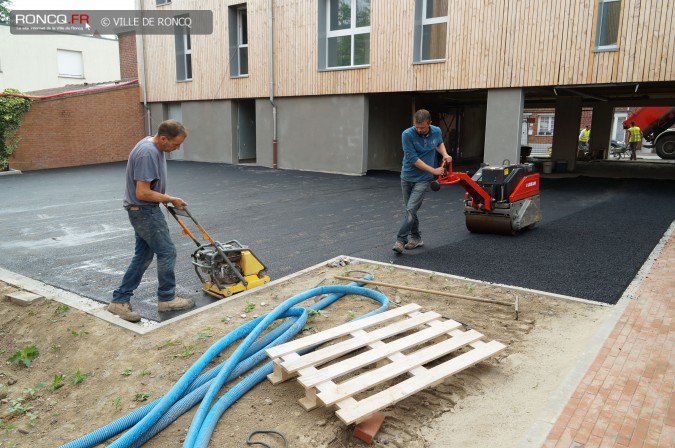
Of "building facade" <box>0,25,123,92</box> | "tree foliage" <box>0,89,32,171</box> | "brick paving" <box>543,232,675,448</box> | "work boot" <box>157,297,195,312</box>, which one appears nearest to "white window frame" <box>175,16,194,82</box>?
"tree foliage" <box>0,89,32,171</box>

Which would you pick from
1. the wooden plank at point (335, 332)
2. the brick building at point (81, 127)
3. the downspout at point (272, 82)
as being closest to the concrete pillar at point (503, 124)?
the downspout at point (272, 82)

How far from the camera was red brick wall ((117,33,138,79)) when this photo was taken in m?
24.6

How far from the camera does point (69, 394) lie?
12.6ft

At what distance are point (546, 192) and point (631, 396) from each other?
1018 cm

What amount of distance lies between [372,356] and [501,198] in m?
4.76

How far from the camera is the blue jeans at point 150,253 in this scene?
481cm

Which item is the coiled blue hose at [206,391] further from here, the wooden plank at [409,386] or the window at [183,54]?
the window at [183,54]

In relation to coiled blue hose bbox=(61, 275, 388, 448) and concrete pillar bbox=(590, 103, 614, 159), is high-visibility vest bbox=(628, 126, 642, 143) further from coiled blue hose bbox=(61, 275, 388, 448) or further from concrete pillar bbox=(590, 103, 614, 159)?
coiled blue hose bbox=(61, 275, 388, 448)

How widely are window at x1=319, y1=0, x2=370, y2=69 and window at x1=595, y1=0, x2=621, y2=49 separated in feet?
21.6

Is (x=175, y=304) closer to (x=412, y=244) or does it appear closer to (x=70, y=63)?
(x=412, y=244)

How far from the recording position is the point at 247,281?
212 inches

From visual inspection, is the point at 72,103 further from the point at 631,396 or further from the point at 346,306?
the point at 631,396

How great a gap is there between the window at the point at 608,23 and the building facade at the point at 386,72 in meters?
0.03

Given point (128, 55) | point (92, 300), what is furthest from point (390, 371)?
point (128, 55)
